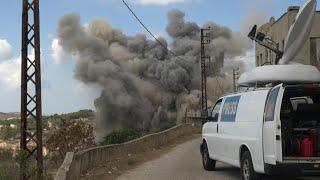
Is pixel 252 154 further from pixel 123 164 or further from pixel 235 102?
pixel 123 164

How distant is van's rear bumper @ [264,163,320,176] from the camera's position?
9.97 metres

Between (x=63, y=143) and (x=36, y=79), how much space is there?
14.1 m

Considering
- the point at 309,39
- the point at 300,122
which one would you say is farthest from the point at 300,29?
the point at 309,39

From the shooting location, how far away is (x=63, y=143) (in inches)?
1144

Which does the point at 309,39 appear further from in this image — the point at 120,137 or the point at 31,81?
the point at 31,81

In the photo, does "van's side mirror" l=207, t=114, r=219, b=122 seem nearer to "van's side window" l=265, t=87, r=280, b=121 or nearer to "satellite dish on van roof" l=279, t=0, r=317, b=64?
"satellite dish on van roof" l=279, t=0, r=317, b=64

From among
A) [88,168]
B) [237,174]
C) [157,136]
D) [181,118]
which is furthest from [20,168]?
[181,118]

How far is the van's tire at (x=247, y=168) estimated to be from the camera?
11.0 meters

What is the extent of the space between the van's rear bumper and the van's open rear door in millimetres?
128

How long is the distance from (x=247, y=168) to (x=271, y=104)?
1663 millimetres

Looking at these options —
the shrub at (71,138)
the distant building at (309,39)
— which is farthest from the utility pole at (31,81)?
the distant building at (309,39)

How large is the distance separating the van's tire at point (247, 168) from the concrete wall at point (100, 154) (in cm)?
355

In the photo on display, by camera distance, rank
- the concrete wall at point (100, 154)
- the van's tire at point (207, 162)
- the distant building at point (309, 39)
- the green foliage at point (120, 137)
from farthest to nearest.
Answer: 1. the distant building at point (309, 39)
2. the green foliage at point (120, 137)
3. the van's tire at point (207, 162)
4. the concrete wall at point (100, 154)

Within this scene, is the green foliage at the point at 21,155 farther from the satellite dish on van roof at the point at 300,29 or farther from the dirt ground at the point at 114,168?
the satellite dish on van roof at the point at 300,29
